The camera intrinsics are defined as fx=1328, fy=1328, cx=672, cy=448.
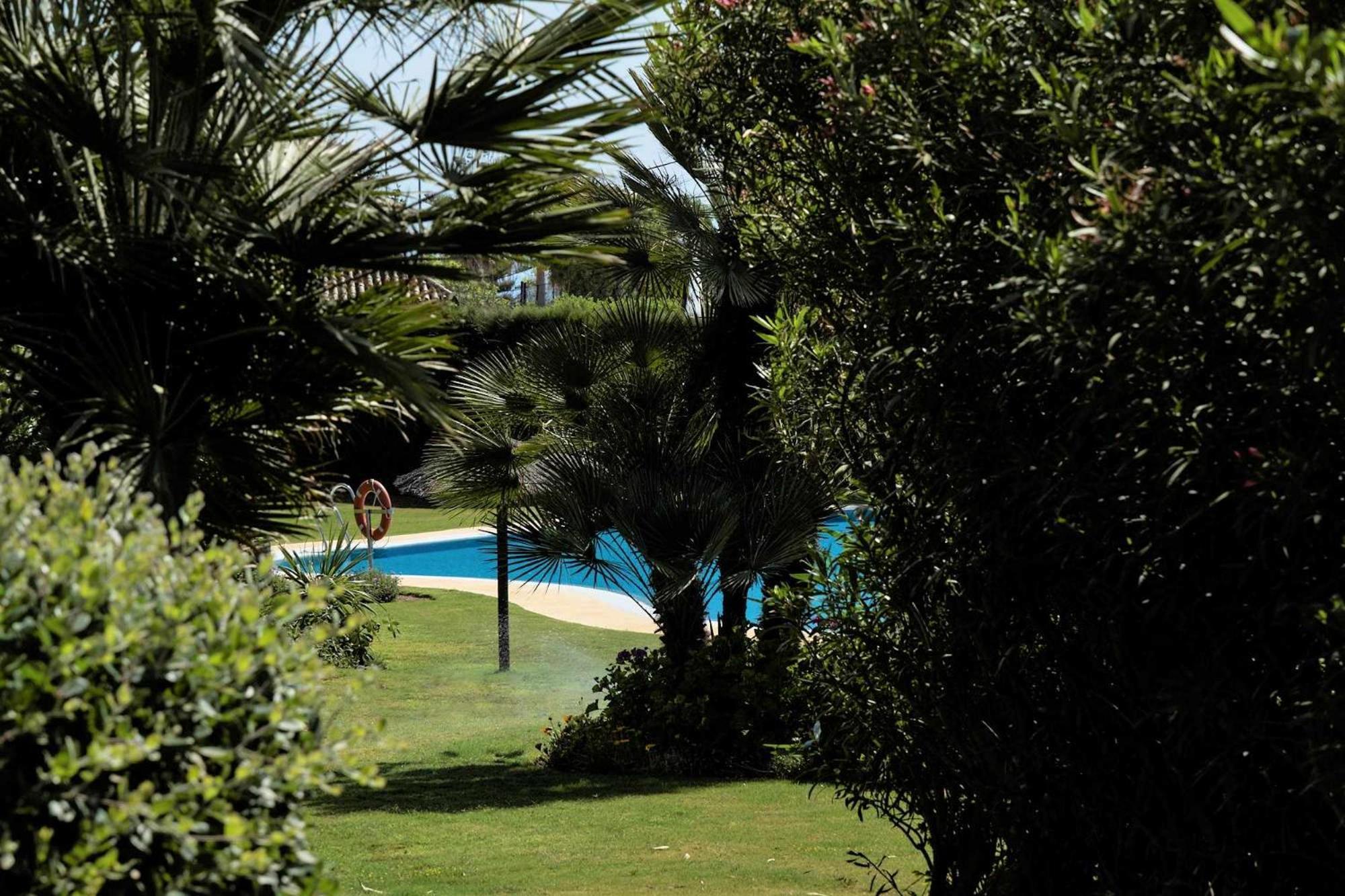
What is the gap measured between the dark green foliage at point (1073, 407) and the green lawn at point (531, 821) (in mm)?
1767

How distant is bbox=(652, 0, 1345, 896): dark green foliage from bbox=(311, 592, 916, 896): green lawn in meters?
1.77

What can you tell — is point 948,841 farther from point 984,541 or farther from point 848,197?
point 848,197

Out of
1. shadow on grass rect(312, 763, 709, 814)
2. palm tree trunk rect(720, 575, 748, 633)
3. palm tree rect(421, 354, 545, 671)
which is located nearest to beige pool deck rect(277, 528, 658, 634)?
palm tree rect(421, 354, 545, 671)

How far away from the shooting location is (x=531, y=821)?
852 centimetres

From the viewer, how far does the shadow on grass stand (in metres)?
9.14

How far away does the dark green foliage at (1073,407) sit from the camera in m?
2.85

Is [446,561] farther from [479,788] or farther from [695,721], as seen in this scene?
[479,788]

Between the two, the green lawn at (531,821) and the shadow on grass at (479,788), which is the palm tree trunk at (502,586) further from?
the shadow on grass at (479,788)

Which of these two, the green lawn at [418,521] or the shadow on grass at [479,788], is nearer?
the shadow on grass at [479,788]

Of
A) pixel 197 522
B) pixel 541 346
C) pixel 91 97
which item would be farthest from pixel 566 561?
pixel 91 97

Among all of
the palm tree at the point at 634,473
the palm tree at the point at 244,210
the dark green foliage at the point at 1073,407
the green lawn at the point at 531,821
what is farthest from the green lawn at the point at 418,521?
the dark green foliage at the point at 1073,407

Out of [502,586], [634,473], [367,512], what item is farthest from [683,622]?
[367,512]

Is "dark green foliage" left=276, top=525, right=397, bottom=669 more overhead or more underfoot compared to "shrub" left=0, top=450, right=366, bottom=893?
more underfoot

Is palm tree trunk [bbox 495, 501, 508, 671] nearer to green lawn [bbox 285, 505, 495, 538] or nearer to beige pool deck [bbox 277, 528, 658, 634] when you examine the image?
beige pool deck [bbox 277, 528, 658, 634]
